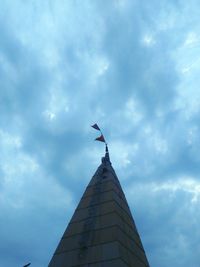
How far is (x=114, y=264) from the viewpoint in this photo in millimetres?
15461

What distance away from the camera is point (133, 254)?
1705 centimetres

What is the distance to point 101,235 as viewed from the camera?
56.2 ft

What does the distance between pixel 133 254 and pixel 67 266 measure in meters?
3.19

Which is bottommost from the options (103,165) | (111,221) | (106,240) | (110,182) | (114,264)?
(114,264)

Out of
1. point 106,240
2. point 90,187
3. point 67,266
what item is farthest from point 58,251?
point 90,187

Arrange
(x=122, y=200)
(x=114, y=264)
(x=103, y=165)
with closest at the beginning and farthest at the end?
(x=114, y=264), (x=122, y=200), (x=103, y=165)

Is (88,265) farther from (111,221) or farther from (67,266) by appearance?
(111,221)

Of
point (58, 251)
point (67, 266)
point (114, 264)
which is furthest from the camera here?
point (58, 251)

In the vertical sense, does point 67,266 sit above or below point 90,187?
below

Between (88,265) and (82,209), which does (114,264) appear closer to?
(88,265)

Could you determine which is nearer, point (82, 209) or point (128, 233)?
point (128, 233)

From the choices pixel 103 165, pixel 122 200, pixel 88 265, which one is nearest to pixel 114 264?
pixel 88 265

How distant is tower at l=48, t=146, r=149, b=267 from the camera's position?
16125mm

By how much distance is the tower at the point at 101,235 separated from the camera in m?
16.1
